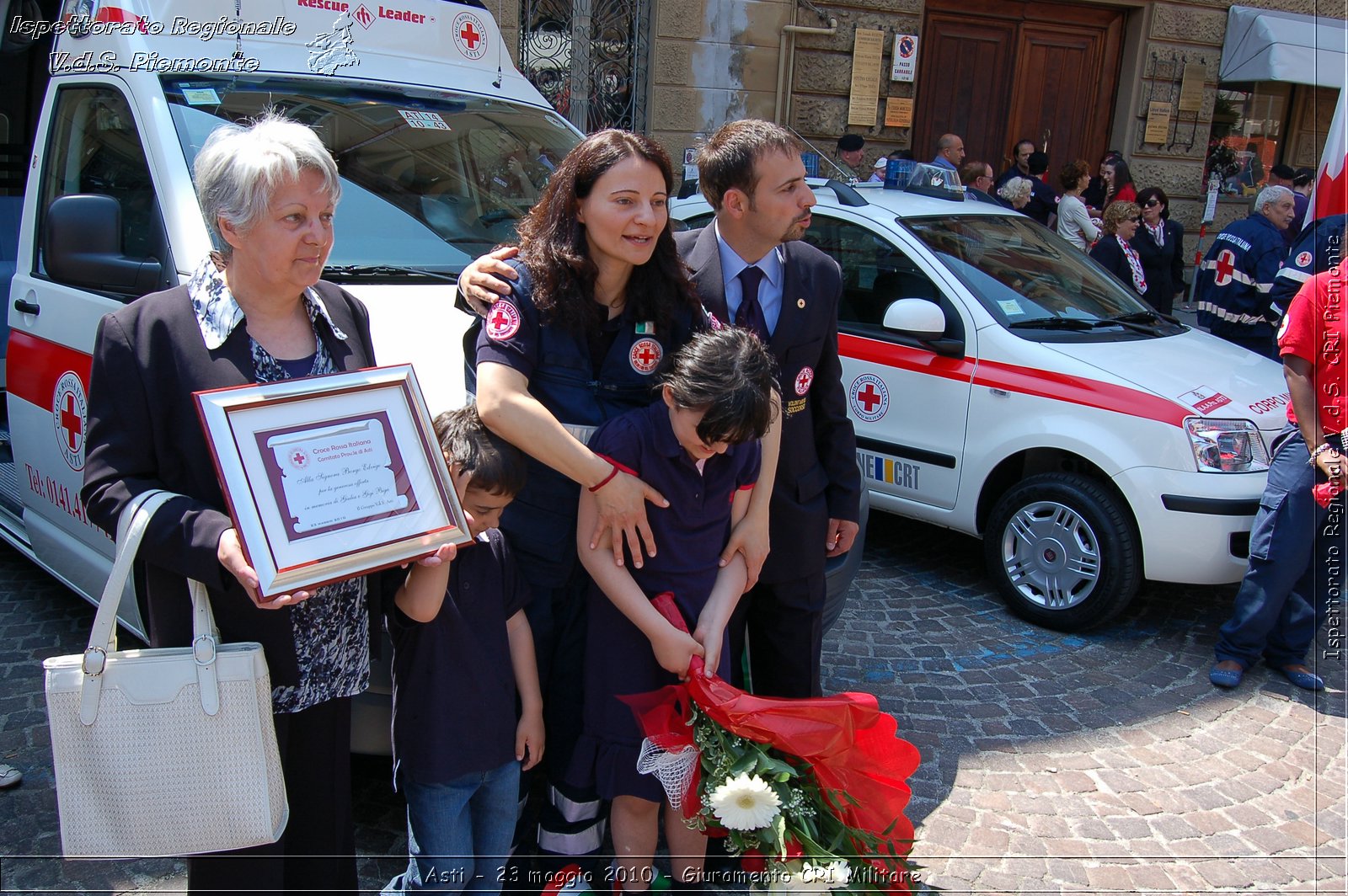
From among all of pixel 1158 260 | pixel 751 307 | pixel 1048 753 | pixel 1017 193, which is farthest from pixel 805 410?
pixel 1017 193

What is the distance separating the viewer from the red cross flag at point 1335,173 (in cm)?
342

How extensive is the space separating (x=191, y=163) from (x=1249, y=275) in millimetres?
6711

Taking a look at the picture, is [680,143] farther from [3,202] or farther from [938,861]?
[938,861]

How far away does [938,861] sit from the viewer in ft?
10.2

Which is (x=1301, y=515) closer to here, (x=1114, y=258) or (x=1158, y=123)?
(x=1114, y=258)

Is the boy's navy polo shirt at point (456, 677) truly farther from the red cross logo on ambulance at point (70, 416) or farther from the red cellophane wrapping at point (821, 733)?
the red cross logo on ambulance at point (70, 416)

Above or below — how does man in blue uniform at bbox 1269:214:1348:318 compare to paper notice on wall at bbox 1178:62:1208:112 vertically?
below

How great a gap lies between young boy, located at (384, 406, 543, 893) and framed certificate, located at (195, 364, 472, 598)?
23cm

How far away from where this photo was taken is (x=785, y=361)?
9.37ft

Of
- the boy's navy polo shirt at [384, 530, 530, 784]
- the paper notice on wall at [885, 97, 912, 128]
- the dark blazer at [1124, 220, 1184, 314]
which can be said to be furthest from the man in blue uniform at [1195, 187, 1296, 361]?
the boy's navy polo shirt at [384, 530, 530, 784]

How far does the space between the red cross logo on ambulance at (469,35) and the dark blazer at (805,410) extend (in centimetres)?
209

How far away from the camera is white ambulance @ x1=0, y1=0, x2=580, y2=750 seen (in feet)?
10.3

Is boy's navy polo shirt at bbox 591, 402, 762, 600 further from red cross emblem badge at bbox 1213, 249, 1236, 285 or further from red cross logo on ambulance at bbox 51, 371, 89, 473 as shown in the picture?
red cross emblem badge at bbox 1213, 249, 1236, 285

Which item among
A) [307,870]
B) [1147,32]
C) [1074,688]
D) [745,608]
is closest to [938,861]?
[745,608]
